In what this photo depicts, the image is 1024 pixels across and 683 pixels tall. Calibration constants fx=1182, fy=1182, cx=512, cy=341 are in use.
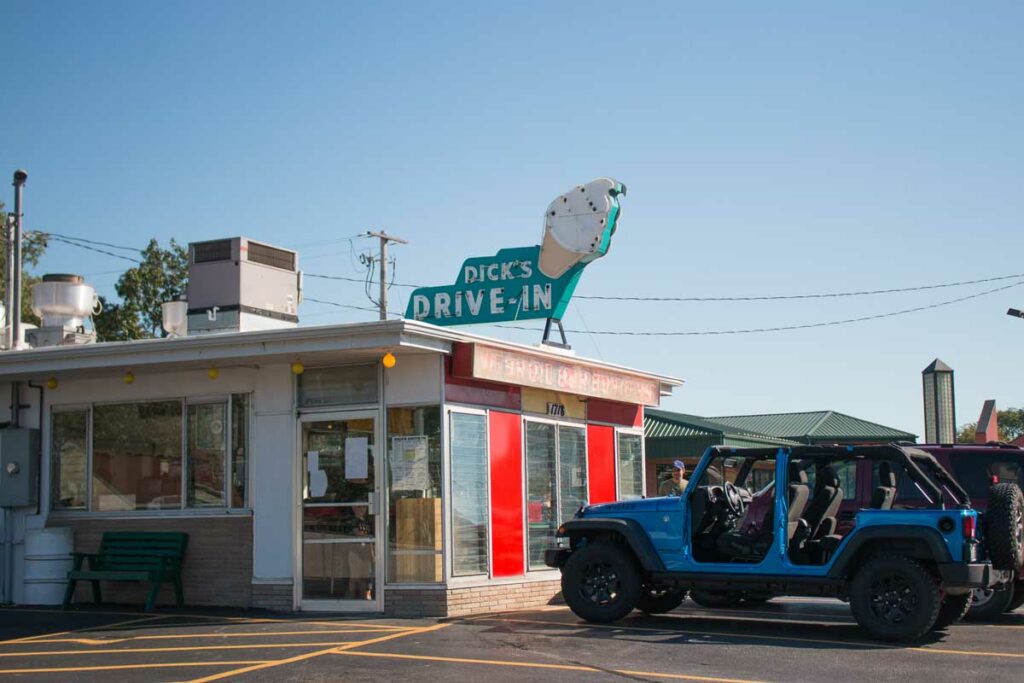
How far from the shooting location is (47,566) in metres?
15.2

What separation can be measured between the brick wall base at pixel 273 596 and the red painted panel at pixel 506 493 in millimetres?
2486

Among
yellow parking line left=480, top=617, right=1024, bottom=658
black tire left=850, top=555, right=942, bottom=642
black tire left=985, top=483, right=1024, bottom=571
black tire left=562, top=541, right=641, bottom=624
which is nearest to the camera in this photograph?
yellow parking line left=480, top=617, right=1024, bottom=658

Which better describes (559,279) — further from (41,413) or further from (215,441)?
(41,413)

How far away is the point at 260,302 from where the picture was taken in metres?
16.3

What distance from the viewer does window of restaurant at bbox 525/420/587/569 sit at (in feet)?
51.0

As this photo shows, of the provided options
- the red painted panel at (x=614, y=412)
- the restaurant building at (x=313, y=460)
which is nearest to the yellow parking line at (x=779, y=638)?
the restaurant building at (x=313, y=460)

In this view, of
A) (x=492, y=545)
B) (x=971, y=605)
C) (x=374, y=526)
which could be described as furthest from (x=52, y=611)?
(x=971, y=605)

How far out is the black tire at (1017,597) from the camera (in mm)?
13148

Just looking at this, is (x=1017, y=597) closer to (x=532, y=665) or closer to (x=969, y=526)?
(x=969, y=526)

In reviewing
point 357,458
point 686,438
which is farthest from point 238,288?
point 686,438

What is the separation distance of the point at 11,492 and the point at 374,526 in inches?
219

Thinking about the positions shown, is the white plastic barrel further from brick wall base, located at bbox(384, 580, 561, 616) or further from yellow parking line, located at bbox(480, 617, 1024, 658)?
yellow parking line, located at bbox(480, 617, 1024, 658)

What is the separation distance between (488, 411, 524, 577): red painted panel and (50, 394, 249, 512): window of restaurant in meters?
3.09

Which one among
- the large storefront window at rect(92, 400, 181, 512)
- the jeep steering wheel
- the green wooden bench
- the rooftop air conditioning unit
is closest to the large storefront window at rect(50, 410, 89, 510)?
the large storefront window at rect(92, 400, 181, 512)
